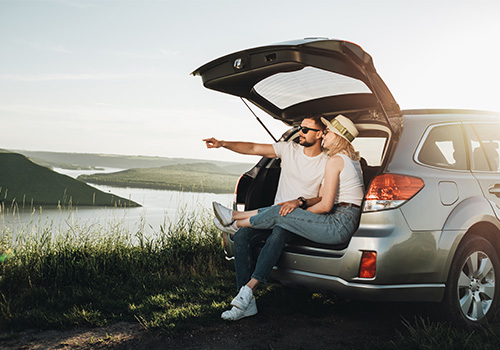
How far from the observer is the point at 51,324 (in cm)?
391

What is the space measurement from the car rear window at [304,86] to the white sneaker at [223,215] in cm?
125

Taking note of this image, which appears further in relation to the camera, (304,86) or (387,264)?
(304,86)

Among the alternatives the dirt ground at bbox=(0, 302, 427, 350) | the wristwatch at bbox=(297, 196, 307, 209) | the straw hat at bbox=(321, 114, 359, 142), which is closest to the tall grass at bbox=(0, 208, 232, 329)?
the dirt ground at bbox=(0, 302, 427, 350)

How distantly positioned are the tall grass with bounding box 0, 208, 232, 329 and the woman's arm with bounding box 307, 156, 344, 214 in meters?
1.40

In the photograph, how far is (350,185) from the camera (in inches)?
149

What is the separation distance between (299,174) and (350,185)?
2.05 ft

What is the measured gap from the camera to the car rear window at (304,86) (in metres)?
3.92

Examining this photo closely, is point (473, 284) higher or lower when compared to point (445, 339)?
higher

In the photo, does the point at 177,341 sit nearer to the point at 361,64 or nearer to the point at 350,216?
the point at 350,216

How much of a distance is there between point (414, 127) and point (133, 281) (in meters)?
3.60

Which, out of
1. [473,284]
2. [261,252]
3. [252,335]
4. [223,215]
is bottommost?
[252,335]

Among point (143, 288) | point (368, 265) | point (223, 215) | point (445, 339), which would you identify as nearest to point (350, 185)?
point (368, 265)

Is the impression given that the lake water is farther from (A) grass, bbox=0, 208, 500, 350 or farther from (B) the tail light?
(B) the tail light

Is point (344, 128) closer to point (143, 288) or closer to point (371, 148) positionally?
point (371, 148)
